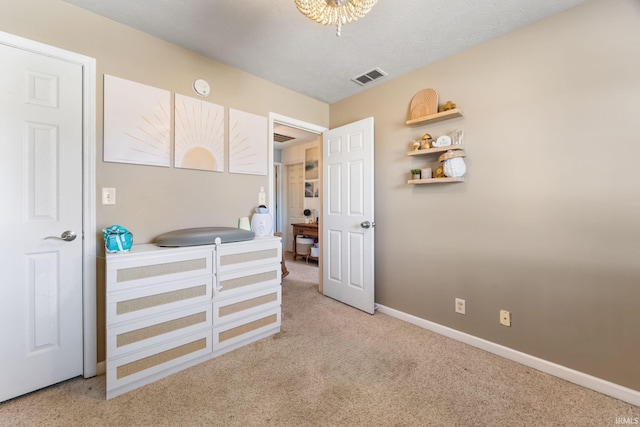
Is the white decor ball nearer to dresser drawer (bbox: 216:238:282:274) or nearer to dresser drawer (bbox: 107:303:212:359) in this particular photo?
dresser drawer (bbox: 216:238:282:274)

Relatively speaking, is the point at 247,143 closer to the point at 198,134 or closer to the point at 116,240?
the point at 198,134

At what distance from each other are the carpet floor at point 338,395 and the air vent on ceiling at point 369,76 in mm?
2478

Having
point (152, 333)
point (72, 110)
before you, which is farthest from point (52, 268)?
point (72, 110)

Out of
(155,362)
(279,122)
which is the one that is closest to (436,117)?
(279,122)

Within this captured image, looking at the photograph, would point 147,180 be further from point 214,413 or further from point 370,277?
point 370,277

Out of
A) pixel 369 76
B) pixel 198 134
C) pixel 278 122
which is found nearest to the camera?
pixel 198 134

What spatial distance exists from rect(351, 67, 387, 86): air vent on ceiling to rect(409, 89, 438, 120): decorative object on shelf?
0.41 meters

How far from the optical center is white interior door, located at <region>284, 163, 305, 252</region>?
578 centimetres

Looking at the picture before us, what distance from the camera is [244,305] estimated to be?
2025 mm

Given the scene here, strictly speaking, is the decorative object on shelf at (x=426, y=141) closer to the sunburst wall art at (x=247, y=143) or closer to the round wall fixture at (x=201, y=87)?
the sunburst wall art at (x=247, y=143)

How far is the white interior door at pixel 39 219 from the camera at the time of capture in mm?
1442

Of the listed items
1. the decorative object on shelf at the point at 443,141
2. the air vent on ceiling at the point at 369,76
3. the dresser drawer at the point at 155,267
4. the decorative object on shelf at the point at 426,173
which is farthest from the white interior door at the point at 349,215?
the dresser drawer at the point at 155,267

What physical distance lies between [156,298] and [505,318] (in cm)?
250

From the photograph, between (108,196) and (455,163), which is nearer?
(108,196)
